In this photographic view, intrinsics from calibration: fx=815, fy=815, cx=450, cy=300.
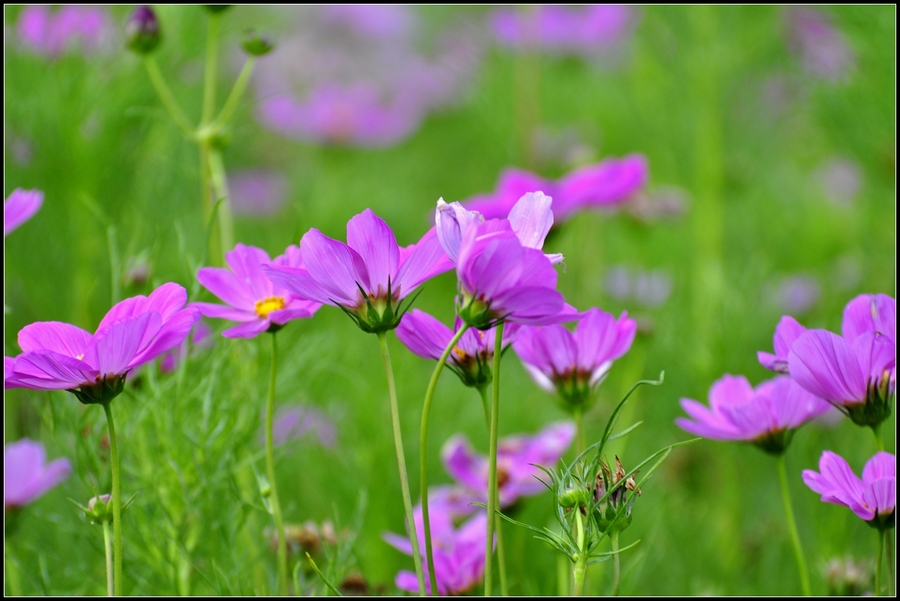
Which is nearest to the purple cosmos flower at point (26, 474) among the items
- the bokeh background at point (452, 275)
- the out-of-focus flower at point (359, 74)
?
the bokeh background at point (452, 275)

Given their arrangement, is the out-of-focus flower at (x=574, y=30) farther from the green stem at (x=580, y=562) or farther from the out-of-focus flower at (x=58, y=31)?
the green stem at (x=580, y=562)

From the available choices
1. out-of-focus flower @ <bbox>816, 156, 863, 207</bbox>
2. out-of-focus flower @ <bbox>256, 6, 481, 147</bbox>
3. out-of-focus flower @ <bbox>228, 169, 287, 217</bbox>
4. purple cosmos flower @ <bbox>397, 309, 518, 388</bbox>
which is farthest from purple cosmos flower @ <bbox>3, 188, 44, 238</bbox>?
out-of-focus flower @ <bbox>816, 156, 863, 207</bbox>

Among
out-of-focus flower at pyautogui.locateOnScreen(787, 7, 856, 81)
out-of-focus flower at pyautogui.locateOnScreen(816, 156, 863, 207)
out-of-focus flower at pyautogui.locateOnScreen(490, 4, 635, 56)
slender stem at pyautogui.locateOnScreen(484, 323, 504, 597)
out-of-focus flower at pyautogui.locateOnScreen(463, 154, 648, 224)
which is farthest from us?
Result: out-of-focus flower at pyautogui.locateOnScreen(816, 156, 863, 207)

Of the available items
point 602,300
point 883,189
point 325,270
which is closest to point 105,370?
point 325,270

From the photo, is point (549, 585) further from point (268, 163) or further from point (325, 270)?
point (268, 163)

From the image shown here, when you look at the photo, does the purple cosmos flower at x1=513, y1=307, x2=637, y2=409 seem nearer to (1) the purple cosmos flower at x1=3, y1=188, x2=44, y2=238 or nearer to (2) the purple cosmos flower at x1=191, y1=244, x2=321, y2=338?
(2) the purple cosmos flower at x1=191, y1=244, x2=321, y2=338
